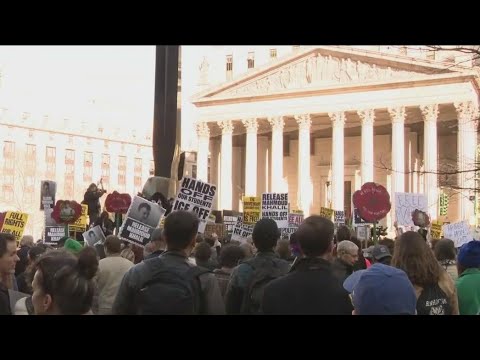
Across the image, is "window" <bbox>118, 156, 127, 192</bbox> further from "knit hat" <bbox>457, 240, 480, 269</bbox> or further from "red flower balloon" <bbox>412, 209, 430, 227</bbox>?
"knit hat" <bbox>457, 240, 480, 269</bbox>

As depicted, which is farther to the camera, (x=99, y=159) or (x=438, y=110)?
(x=99, y=159)

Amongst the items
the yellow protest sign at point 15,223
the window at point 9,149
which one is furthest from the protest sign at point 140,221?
the window at point 9,149

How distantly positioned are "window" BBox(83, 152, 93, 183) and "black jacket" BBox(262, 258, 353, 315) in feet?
272

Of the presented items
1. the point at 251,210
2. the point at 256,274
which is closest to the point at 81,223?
the point at 251,210

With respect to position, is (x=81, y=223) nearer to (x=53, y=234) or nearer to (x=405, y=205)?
(x=53, y=234)

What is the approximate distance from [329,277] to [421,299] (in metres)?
1.03

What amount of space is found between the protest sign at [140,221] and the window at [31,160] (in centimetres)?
7128

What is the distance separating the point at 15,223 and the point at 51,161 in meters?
71.3

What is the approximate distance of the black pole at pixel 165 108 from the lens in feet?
17.5

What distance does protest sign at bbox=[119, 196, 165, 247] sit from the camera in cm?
781

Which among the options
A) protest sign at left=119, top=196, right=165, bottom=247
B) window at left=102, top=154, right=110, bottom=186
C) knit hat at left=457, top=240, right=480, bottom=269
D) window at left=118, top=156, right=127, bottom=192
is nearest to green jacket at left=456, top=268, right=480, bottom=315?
knit hat at left=457, top=240, right=480, bottom=269

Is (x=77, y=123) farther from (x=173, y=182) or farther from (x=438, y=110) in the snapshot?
(x=173, y=182)
